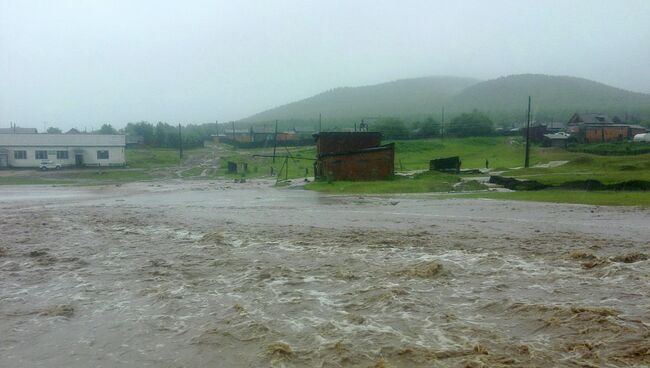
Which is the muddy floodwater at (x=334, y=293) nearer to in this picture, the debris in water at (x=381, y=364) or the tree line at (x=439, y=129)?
the debris in water at (x=381, y=364)

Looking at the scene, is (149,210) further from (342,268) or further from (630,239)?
(630,239)

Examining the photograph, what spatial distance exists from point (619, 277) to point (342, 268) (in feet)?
19.1

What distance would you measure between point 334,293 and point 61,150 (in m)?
61.8

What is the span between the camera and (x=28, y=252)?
1512 cm

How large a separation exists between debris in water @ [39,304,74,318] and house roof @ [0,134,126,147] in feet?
195

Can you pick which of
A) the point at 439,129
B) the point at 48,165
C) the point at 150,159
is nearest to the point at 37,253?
the point at 48,165

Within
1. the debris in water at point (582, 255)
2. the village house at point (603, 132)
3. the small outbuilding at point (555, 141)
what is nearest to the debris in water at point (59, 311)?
the debris in water at point (582, 255)

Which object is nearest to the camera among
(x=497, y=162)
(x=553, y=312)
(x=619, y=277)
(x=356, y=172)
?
(x=553, y=312)

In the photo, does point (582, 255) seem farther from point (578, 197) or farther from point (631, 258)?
point (578, 197)

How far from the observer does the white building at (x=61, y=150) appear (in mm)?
61438

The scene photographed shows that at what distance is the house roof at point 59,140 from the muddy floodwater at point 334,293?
156ft

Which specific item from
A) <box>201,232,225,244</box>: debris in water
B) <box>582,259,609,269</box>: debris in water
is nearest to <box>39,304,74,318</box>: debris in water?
<box>201,232,225,244</box>: debris in water

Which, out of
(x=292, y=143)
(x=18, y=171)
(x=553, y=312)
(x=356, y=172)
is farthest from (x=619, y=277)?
(x=292, y=143)

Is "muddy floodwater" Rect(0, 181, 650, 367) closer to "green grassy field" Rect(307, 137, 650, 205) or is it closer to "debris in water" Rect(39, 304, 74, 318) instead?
"debris in water" Rect(39, 304, 74, 318)
